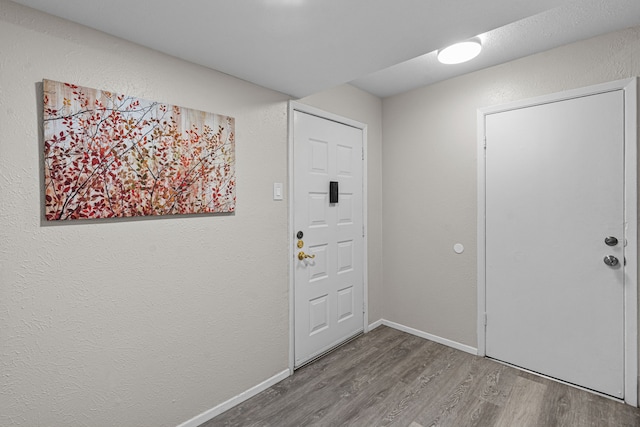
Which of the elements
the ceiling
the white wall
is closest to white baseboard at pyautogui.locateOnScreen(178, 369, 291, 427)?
the white wall

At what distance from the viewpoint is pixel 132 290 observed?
1.56m

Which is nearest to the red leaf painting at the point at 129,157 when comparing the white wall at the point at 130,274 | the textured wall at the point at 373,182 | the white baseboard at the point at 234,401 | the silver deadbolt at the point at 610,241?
the white wall at the point at 130,274

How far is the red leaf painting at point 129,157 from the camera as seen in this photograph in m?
1.33

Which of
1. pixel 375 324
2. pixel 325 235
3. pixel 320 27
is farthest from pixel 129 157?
pixel 375 324

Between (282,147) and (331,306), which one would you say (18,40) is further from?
(331,306)

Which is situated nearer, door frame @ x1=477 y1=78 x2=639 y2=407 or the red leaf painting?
the red leaf painting

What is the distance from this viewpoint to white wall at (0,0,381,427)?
1262 mm

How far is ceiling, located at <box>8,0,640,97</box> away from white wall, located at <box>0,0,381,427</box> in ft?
0.53

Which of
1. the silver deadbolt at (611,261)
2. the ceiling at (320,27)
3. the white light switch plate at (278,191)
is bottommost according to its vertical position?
the silver deadbolt at (611,261)

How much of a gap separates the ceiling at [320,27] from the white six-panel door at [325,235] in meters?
0.60

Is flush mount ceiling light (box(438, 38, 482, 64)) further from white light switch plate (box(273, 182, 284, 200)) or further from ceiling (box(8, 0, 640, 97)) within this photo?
white light switch plate (box(273, 182, 284, 200))

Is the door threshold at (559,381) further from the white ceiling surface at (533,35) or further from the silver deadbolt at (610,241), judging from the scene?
the white ceiling surface at (533,35)

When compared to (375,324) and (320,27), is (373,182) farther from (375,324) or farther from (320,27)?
(320,27)

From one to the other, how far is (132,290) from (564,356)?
9.34 feet
